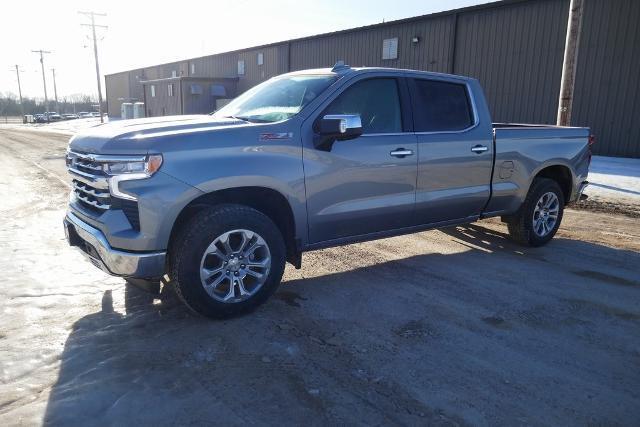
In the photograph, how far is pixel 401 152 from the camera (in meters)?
4.76

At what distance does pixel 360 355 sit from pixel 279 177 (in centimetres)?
151

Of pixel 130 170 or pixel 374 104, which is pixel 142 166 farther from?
pixel 374 104

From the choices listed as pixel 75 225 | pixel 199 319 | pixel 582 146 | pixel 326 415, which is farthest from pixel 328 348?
pixel 582 146

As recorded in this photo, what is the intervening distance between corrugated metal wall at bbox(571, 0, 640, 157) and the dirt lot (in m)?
11.3

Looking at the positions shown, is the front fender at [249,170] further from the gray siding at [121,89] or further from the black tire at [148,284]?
the gray siding at [121,89]

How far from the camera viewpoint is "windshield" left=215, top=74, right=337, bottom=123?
443 centimetres

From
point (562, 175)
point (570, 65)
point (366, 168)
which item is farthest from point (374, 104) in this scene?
point (570, 65)

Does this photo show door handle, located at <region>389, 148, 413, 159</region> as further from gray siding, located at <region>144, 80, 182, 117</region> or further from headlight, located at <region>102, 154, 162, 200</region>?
gray siding, located at <region>144, 80, 182, 117</region>

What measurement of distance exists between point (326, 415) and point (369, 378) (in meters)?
0.47

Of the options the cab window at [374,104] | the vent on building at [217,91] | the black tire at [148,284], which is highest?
the vent on building at [217,91]

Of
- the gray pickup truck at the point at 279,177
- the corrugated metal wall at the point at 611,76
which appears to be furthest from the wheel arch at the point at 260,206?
the corrugated metal wall at the point at 611,76

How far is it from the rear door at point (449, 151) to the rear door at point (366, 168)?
0.15 m

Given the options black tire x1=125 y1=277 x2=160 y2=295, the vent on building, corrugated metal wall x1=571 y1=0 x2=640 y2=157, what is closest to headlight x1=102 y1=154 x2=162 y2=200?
black tire x1=125 y1=277 x2=160 y2=295

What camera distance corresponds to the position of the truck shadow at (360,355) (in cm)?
281
